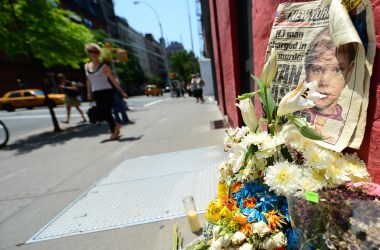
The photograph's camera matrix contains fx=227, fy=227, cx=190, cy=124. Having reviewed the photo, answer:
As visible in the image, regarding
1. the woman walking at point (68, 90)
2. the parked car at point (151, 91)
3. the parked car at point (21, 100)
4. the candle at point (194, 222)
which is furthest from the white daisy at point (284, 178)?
the parked car at point (151, 91)

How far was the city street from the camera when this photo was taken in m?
2.01

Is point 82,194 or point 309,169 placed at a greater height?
point 309,169

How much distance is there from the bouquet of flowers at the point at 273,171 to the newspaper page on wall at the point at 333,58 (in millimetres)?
154

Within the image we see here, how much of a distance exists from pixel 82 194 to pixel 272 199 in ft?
8.88

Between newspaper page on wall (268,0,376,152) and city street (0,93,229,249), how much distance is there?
137cm

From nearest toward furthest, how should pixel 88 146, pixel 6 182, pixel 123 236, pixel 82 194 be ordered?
pixel 123 236, pixel 82 194, pixel 6 182, pixel 88 146

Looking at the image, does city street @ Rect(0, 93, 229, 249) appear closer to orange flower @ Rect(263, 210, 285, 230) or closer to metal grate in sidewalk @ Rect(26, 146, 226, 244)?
metal grate in sidewalk @ Rect(26, 146, 226, 244)

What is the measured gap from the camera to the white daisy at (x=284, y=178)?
35.9 inches

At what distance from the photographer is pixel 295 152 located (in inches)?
44.9

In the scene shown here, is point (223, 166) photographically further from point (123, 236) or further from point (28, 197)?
point (28, 197)

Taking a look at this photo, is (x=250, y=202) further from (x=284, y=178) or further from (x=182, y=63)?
(x=182, y=63)

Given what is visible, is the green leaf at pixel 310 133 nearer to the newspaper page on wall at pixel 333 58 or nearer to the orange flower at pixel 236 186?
the newspaper page on wall at pixel 333 58

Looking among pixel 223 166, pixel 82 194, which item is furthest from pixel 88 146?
pixel 223 166

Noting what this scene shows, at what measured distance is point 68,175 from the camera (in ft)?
12.7
